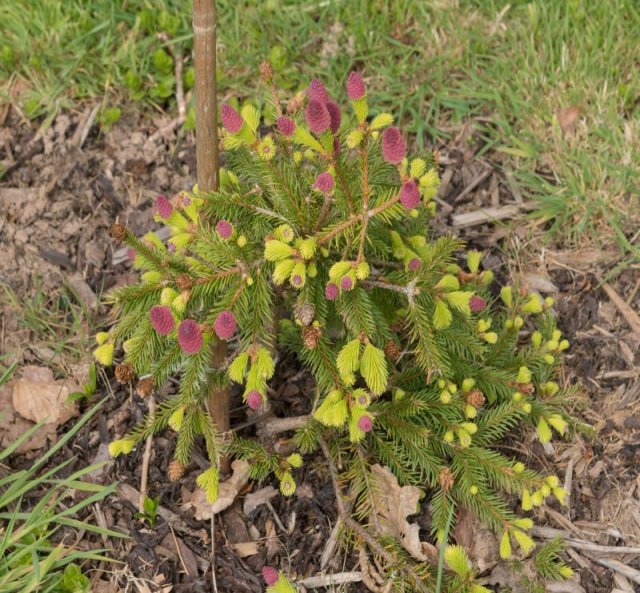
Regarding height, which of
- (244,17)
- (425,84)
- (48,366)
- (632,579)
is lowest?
(632,579)

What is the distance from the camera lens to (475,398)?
9.07 feet

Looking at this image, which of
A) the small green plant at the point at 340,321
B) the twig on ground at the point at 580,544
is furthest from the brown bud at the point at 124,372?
Answer: the twig on ground at the point at 580,544

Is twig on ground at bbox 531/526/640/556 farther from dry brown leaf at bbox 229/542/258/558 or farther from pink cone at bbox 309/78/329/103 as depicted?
pink cone at bbox 309/78/329/103

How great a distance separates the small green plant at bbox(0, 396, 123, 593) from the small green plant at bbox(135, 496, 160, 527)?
0.44ft

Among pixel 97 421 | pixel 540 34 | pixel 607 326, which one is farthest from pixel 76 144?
pixel 607 326

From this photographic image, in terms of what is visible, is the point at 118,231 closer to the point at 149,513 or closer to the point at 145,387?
the point at 145,387

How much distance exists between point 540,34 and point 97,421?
2.82 m

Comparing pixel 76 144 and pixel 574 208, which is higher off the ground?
pixel 76 144

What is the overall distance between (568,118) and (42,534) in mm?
2923

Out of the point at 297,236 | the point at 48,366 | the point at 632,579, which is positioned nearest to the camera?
the point at 297,236

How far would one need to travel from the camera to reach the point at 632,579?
2.88m

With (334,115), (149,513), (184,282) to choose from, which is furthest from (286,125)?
(149,513)

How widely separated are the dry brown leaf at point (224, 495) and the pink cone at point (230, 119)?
1281mm

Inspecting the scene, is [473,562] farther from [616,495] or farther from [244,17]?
[244,17]
